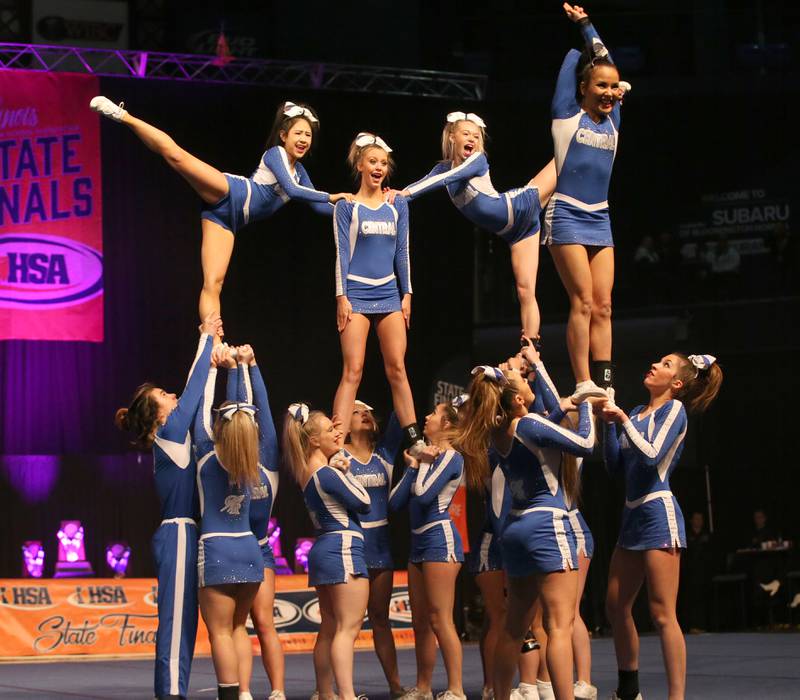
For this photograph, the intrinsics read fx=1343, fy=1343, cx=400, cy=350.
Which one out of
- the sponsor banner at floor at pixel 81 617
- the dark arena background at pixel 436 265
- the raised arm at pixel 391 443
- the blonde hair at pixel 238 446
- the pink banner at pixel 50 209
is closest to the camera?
the blonde hair at pixel 238 446

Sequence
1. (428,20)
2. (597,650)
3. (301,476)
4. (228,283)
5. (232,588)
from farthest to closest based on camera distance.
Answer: (428,20) < (228,283) < (597,650) < (301,476) < (232,588)

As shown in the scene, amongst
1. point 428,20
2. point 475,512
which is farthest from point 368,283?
point 428,20

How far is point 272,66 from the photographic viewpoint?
1288 cm

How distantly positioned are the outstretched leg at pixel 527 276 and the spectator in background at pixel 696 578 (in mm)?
→ 6835

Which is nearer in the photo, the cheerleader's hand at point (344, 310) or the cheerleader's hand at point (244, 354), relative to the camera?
the cheerleader's hand at point (244, 354)

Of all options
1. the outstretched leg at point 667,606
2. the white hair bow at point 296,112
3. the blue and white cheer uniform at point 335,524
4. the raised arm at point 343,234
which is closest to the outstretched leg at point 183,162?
the white hair bow at point 296,112

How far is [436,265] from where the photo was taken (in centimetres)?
1408

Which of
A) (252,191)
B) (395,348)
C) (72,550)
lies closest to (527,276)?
(395,348)

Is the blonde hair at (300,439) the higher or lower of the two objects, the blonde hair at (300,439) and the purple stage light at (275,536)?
the higher

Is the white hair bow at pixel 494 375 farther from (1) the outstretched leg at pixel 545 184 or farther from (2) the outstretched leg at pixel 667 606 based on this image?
(1) the outstretched leg at pixel 545 184

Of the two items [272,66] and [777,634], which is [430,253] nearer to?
[272,66]

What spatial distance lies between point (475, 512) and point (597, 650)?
2975 mm

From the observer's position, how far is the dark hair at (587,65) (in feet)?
21.8

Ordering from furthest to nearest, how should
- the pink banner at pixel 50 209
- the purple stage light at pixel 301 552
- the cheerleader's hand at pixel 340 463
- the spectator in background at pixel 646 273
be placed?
the spectator in background at pixel 646 273 → the purple stage light at pixel 301 552 → the pink banner at pixel 50 209 → the cheerleader's hand at pixel 340 463
